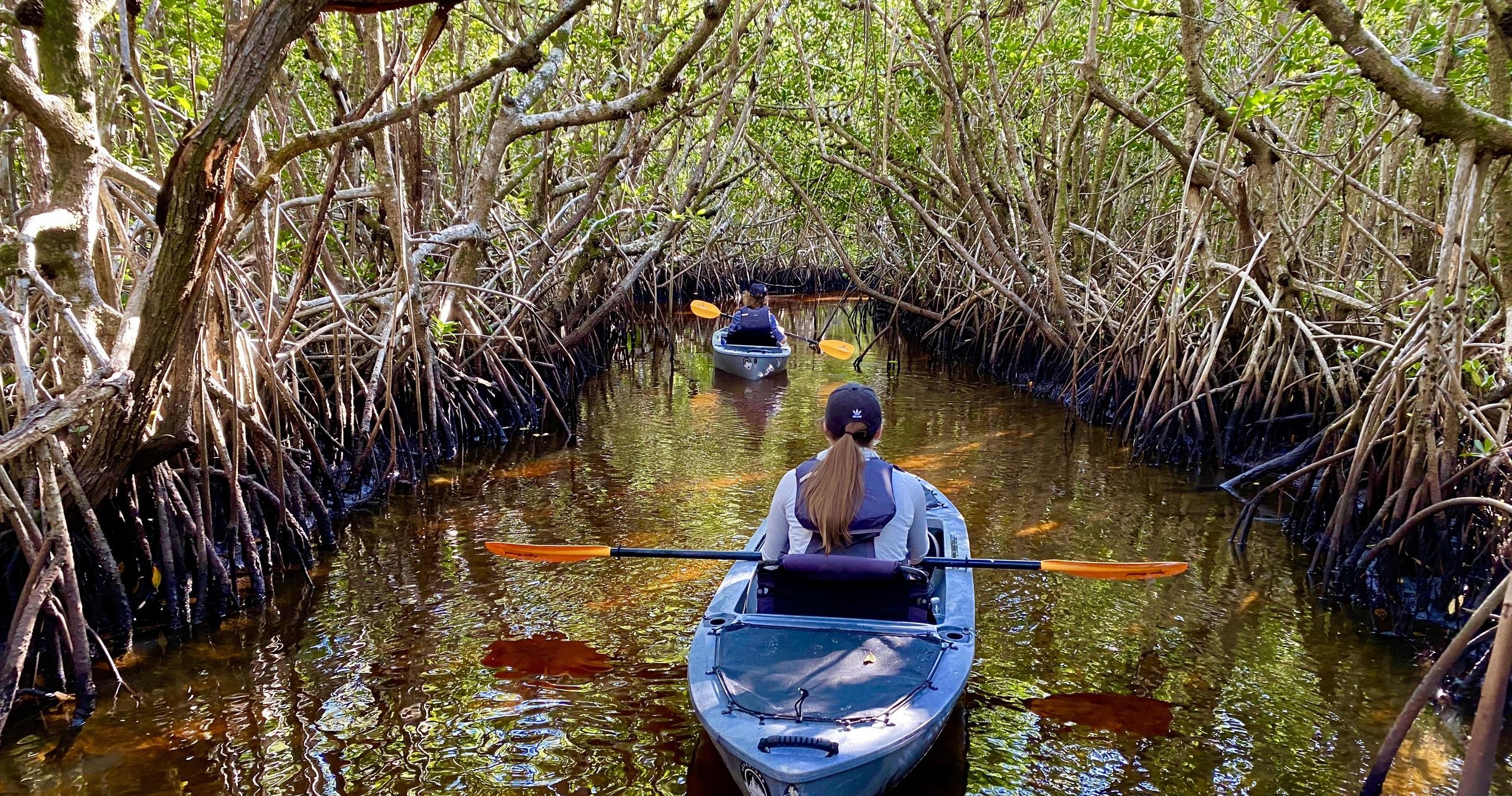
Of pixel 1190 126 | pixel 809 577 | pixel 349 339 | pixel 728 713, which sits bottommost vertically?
pixel 728 713

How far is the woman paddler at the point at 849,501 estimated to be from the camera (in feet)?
11.1

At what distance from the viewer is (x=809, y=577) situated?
11.6 ft

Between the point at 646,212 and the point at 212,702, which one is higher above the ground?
the point at 646,212

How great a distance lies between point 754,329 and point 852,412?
34.3 feet

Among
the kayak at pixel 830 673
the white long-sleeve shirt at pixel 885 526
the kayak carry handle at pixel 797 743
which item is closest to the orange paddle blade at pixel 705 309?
the kayak at pixel 830 673

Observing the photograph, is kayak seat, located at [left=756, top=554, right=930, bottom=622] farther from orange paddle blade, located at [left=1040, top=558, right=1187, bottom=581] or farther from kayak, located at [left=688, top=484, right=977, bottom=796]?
orange paddle blade, located at [left=1040, top=558, right=1187, bottom=581]

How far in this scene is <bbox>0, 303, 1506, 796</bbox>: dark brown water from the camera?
3566 mm

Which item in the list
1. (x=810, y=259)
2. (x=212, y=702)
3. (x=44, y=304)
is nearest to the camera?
(x=212, y=702)

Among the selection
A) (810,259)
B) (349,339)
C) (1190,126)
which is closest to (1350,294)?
(1190,126)

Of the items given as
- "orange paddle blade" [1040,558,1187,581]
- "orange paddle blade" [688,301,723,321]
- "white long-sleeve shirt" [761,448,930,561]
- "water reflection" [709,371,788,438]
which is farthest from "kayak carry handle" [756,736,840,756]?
"orange paddle blade" [688,301,723,321]

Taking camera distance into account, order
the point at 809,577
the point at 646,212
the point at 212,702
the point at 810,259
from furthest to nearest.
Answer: the point at 810,259 < the point at 646,212 < the point at 212,702 < the point at 809,577

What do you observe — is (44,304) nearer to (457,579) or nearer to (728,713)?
(457,579)

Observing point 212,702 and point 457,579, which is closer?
point 212,702

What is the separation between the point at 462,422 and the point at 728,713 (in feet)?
19.9
